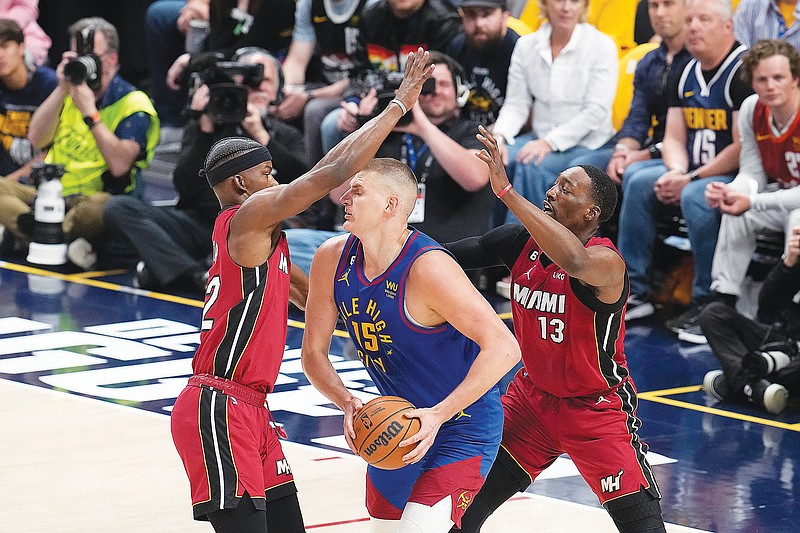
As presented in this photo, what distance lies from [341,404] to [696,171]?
5468 mm

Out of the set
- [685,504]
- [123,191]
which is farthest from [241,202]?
[123,191]

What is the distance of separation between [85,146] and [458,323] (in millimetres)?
7530

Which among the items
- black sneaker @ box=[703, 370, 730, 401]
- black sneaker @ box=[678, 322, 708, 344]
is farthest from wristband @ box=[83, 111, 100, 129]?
black sneaker @ box=[703, 370, 730, 401]

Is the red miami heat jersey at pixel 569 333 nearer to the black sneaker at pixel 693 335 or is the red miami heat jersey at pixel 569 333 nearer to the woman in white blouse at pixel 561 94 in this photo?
the black sneaker at pixel 693 335

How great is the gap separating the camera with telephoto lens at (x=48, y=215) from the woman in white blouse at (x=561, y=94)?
3.50 meters

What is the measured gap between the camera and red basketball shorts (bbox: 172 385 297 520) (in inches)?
191

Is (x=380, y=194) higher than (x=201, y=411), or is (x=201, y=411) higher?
(x=380, y=194)

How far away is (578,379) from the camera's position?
18.0 ft

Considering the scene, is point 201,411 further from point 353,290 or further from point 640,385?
point 640,385

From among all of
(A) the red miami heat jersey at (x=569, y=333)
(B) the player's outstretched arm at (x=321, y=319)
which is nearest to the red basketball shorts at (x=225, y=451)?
(B) the player's outstretched arm at (x=321, y=319)

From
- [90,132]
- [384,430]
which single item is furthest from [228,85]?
[384,430]

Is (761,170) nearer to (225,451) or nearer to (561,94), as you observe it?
(561,94)

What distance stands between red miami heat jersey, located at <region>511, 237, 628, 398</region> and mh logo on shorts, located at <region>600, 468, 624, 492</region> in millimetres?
331

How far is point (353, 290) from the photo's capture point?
5.00 meters
